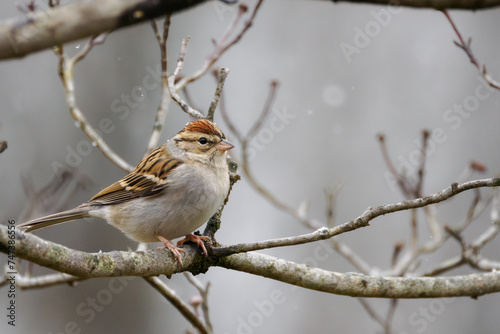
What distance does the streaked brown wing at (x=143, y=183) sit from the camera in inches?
172

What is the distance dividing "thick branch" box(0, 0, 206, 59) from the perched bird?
2.51 metres

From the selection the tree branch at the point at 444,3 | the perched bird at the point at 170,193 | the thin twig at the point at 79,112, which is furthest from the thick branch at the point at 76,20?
the thin twig at the point at 79,112

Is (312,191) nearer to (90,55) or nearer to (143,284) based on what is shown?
(143,284)

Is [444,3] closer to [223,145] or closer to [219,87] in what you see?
[219,87]

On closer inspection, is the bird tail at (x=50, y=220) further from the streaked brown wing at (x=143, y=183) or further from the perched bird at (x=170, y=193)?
the streaked brown wing at (x=143, y=183)

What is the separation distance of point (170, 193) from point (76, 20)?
3057 mm

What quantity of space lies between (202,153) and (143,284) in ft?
14.1

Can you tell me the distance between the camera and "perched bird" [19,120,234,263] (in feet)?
13.1

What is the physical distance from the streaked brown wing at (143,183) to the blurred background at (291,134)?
302 cm

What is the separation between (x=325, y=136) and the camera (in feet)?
38.5

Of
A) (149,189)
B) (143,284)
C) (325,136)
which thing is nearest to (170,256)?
(149,189)

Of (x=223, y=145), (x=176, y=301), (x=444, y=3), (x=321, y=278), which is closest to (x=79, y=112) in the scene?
(x=223, y=145)

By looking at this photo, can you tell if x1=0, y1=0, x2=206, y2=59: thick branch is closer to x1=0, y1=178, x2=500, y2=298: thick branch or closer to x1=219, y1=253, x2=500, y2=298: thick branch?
x1=0, y1=178, x2=500, y2=298: thick branch

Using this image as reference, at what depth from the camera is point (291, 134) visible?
38.7ft
